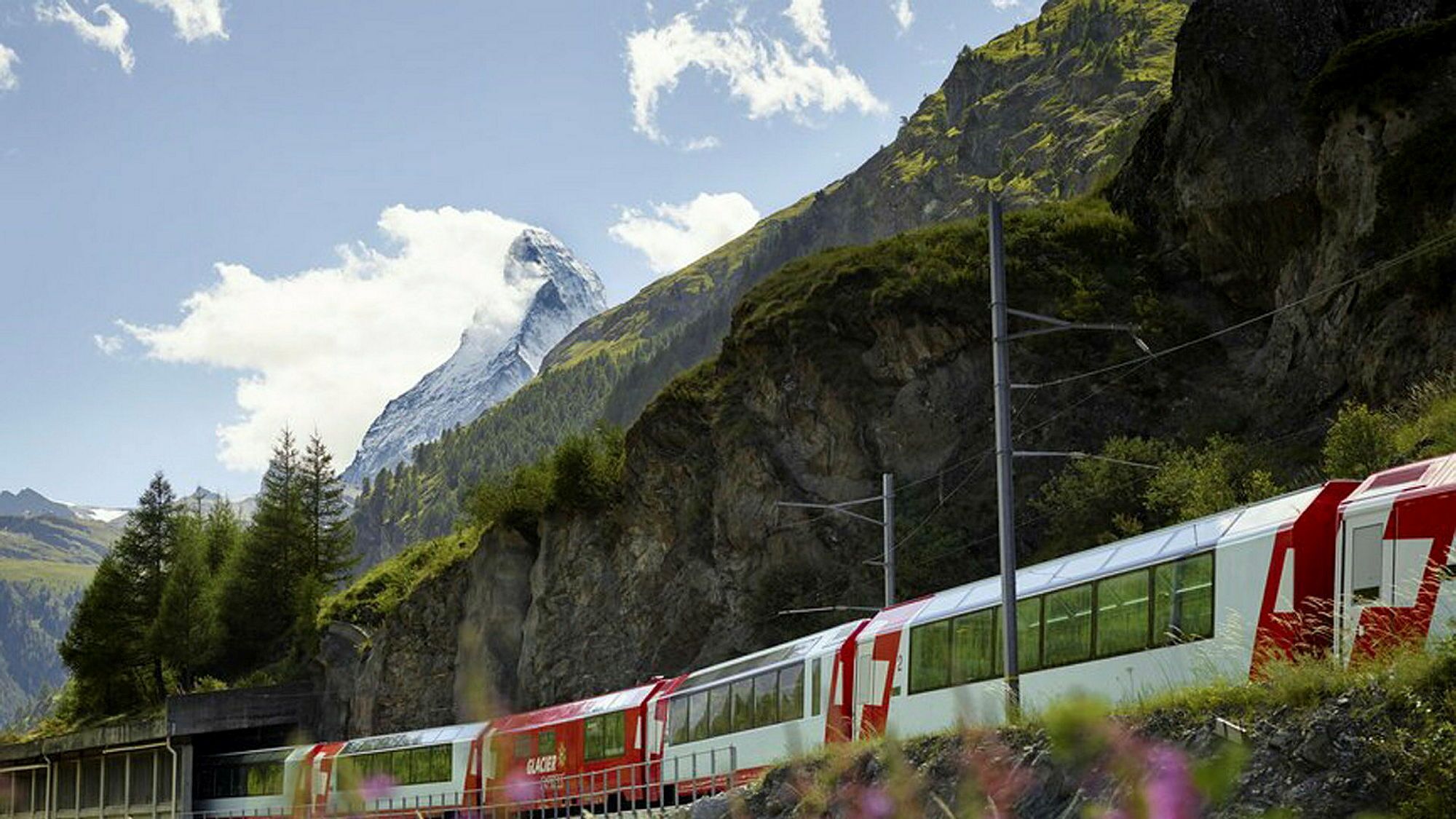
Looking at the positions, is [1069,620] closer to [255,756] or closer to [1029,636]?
[1029,636]

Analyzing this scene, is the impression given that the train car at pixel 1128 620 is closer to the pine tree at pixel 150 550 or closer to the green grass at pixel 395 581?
the green grass at pixel 395 581

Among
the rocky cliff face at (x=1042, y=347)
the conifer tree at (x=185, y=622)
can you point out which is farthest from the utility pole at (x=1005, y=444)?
the conifer tree at (x=185, y=622)

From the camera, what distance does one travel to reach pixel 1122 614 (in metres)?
22.1

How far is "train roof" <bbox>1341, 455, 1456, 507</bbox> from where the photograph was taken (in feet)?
57.0

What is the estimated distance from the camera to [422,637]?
71812mm

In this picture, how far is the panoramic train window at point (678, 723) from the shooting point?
35.3 meters

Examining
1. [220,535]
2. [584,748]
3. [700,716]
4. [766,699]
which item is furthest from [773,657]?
[220,535]

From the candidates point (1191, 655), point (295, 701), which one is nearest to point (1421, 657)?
point (1191, 655)

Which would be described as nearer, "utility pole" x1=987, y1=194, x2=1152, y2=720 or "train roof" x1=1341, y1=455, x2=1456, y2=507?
"train roof" x1=1341, y1=455, x2=1456, y2=507

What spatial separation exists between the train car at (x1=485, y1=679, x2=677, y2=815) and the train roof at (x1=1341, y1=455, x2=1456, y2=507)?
1946 centimetres

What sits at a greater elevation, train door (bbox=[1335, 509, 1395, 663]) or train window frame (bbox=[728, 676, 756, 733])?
train door (bbox=[1335, 509, 1395, 663])

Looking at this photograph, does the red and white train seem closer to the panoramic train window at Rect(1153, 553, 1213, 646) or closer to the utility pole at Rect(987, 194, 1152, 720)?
the panoramic train window at Rect(1153, 553, 1213, 646)

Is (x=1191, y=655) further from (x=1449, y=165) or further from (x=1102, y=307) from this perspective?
(x=1102, y=307)

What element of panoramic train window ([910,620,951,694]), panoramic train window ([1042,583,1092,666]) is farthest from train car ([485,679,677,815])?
panoramic train window ([1042,583,1092,666])
